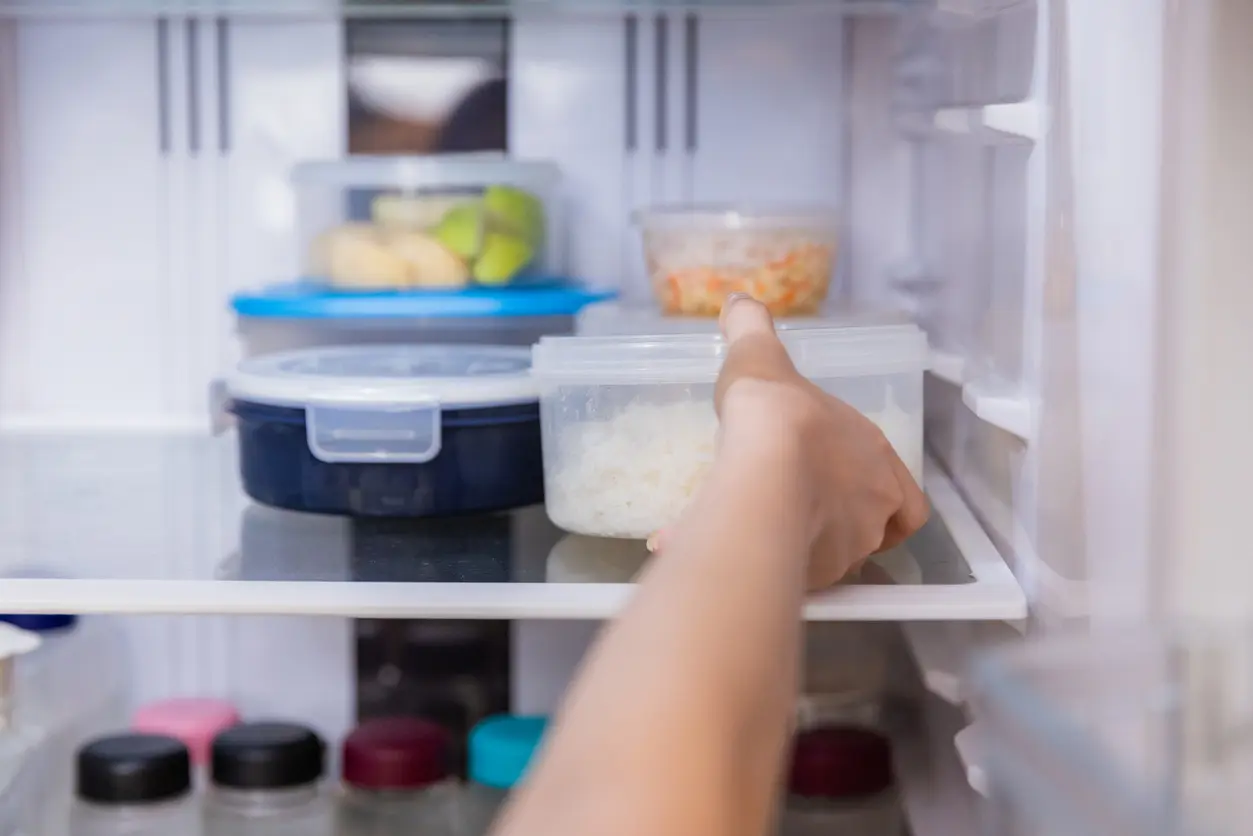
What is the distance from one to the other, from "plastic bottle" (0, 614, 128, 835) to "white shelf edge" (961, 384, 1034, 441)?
823 mm

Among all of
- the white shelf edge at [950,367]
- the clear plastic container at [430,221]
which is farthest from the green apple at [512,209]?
Answer: the white shelf edge at [950,367]

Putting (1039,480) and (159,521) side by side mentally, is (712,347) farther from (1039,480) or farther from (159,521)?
(159,521)

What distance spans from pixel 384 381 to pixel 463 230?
0.27m

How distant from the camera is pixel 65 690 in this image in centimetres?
138

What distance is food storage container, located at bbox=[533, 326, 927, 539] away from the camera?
919mm

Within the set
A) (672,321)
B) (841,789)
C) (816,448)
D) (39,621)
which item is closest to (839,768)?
(841,789)

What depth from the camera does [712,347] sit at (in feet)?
3.06

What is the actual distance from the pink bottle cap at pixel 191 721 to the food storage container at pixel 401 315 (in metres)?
0.34

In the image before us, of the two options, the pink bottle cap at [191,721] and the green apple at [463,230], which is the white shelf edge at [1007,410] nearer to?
the green apple at [463,230]

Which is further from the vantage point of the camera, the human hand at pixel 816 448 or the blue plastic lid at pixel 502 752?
the blue plastic lid at pixel 502 752

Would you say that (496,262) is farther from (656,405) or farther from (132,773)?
(132,773)

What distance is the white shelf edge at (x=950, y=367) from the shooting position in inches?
42.6

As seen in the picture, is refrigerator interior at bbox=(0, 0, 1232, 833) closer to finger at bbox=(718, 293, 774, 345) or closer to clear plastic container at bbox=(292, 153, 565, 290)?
clear plastic container at bbox=(292, 153, 565, 290)

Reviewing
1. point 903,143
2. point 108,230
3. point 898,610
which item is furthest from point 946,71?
point 108,230
